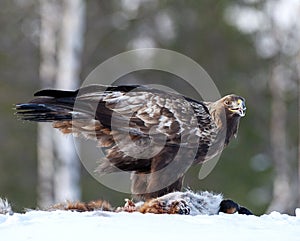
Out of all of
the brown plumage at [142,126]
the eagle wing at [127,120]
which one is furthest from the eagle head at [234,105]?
the eagle wing at [127,120]

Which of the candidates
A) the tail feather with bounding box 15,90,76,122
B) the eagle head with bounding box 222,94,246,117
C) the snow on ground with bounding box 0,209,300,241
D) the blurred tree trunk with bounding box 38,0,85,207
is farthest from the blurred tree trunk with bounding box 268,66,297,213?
the snow on ground with bounding box 0,209,300,241

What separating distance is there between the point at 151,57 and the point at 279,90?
3.13 m

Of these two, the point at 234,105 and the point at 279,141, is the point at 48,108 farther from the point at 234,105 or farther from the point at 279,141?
the point at 279,141

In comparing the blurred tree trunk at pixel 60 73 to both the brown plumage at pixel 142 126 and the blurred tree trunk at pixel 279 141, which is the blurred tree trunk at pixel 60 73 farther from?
the brown plumage at pixel 142 126

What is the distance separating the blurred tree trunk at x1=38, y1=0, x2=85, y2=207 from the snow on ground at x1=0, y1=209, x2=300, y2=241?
9987mm

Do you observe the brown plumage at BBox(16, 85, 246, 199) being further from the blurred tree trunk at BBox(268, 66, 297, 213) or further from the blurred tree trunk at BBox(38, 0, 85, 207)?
the blurred tree trunk at BBox(268, 66, 297, 213)

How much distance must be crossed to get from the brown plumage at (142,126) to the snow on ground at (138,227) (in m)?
2.08

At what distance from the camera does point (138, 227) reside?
140 inches

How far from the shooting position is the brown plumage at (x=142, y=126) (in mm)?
6125

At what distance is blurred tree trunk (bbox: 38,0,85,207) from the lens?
14.9 metres

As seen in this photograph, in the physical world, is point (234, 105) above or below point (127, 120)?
above

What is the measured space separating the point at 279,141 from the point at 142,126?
1381 cm

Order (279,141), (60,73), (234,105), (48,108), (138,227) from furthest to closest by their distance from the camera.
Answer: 1. (279,141)
2. (60,73)
3. (234,105)
4. (48,108)
5. (138,227)

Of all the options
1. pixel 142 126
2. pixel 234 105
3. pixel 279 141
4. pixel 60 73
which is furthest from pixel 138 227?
pixel 279 141
